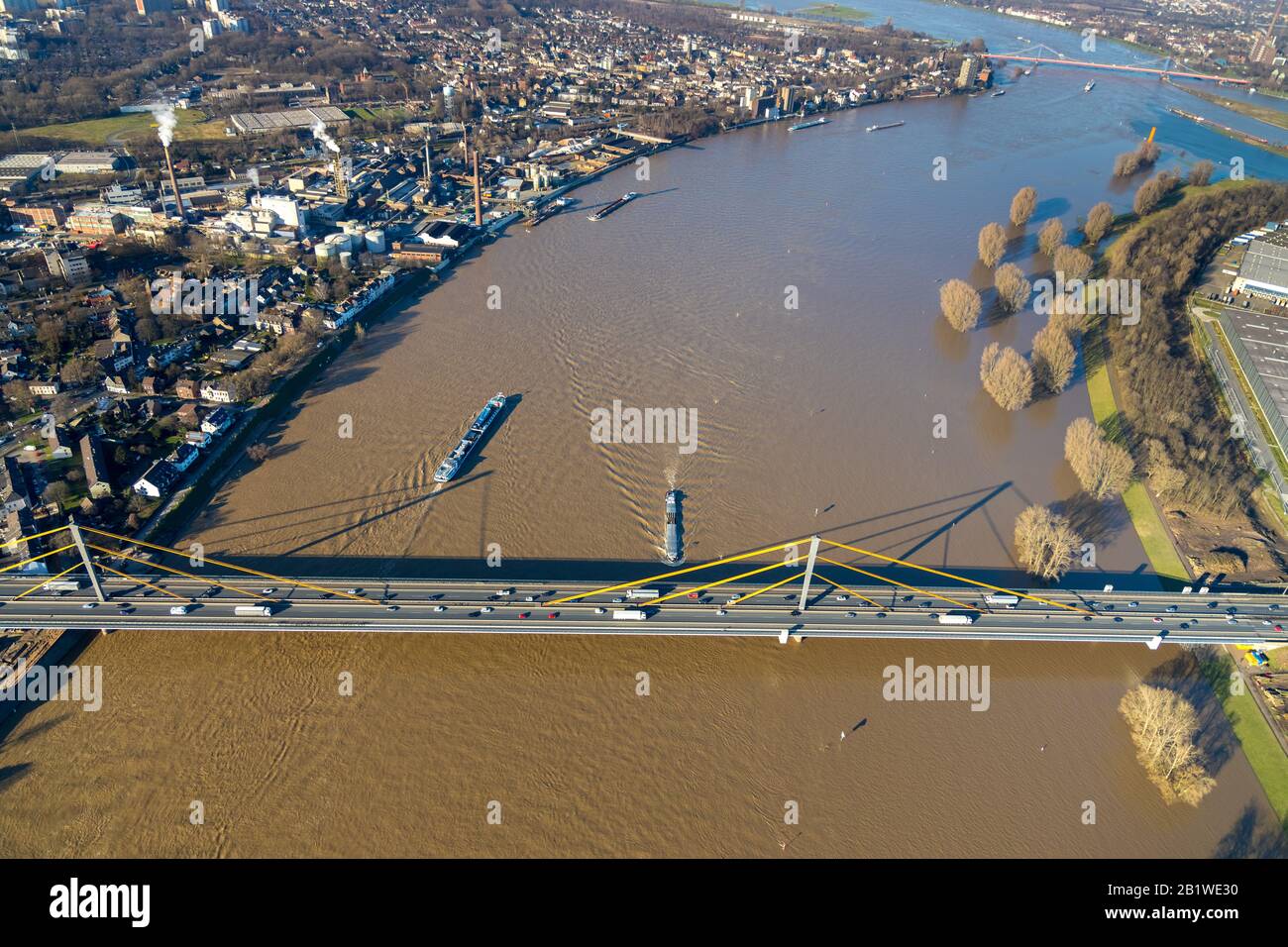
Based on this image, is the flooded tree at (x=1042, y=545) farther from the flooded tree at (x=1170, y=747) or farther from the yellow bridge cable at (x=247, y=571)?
the yellow bridge cable at (x=247, y=571)

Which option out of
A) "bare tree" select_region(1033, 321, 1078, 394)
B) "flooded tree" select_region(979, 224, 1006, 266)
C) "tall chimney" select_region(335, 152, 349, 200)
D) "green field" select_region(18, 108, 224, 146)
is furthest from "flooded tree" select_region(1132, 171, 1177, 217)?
"green field" select_region(18, 108, 224, 146)

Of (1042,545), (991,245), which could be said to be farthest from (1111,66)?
(1042,545)

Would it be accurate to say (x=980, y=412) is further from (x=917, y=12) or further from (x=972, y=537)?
(x=917, y=12)

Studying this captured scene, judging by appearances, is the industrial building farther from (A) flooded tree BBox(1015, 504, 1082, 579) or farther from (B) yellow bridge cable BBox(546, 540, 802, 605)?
(B) yellow bridge cable BBox(546, 540, 802, 605)

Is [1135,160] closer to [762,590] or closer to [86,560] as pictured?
[762,590]

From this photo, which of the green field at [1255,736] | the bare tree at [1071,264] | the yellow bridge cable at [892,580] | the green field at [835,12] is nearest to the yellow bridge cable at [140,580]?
the yellow bridge cable at [892,580]

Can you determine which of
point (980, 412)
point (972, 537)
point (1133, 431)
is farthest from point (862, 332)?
point (972, 537)
